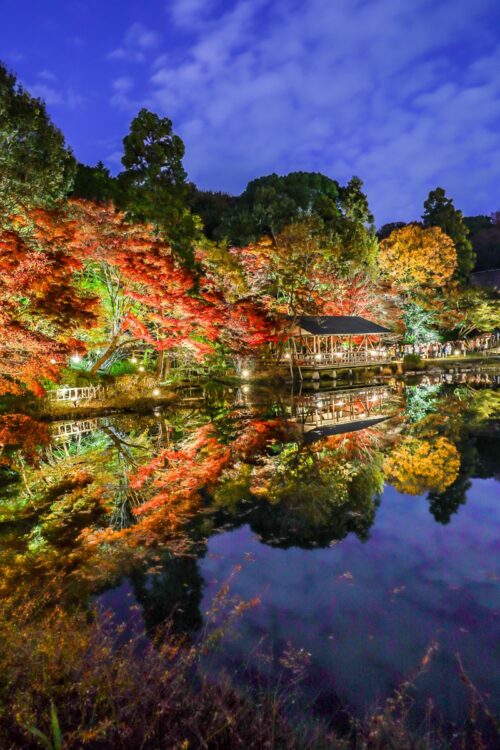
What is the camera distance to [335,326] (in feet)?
98.5

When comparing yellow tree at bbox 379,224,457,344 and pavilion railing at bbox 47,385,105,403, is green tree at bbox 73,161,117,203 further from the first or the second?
yellow tree at bbox 379,224,457,344

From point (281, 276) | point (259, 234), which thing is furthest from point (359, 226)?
point (281, 276)

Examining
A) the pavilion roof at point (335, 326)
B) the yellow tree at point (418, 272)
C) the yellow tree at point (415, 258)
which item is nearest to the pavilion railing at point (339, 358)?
the pavilion roof at point (335, 326)

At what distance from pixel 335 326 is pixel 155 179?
14.8 m

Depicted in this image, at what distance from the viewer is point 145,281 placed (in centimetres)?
1761

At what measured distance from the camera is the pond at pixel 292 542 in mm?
4629

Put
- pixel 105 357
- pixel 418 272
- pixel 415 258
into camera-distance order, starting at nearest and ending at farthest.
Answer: pixel 105 357
pixel 415 258
pixel 418 272

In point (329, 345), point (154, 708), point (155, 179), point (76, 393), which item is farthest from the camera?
point (329, 345)

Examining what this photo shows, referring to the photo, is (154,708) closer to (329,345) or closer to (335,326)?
(335,326)

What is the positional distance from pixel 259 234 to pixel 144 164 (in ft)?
33.8

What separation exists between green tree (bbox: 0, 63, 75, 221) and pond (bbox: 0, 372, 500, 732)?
792 cm

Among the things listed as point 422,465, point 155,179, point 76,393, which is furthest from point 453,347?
point 76,393

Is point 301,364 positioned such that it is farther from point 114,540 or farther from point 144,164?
point 114,540

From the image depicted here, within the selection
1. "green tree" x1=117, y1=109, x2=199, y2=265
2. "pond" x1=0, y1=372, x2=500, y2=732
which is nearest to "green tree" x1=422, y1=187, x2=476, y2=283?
"green tree" x1=117, y1=109, x2=199, y2=265
